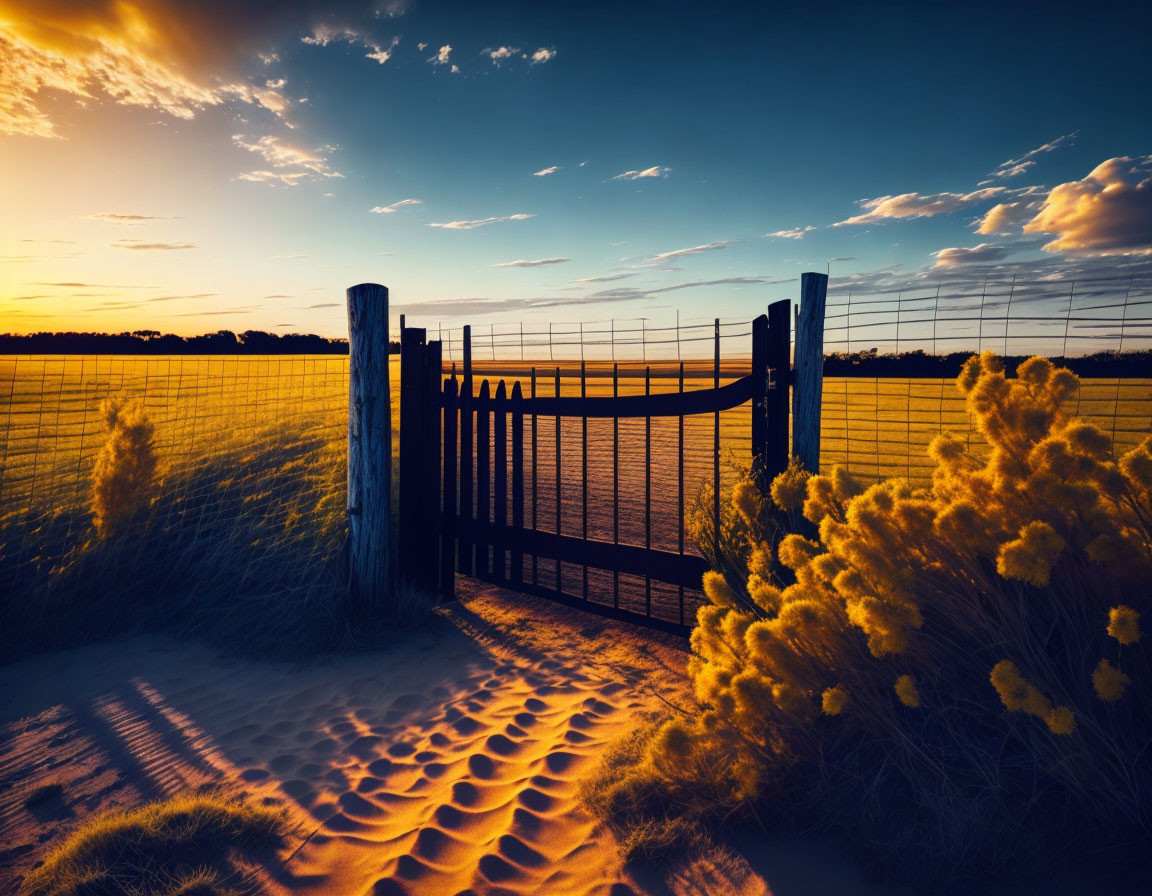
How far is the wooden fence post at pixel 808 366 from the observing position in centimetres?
364

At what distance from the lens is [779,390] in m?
3.75

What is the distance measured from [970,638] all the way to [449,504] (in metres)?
4.07

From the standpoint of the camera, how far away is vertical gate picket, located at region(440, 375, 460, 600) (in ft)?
17.9

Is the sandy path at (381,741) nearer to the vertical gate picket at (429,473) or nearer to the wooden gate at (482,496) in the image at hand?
the wooden gate at (482,496)

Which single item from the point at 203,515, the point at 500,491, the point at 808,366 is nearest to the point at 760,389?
the point at 808,366

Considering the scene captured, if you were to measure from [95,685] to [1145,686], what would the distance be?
540 centimetres

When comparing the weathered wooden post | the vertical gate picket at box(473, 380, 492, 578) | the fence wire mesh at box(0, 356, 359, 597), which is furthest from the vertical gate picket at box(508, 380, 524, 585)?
the fence wire mesh at box(0, 356, 359, 597)

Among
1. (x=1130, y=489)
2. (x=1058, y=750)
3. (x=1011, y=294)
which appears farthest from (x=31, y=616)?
(x=1011, y=294)

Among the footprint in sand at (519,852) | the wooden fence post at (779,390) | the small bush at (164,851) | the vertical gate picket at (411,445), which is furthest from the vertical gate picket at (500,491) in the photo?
the footprint in sand at (519,852)

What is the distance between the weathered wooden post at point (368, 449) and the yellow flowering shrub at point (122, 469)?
2072 mm

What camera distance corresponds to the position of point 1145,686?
210 cm

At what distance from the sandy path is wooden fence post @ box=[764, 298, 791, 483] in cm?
141

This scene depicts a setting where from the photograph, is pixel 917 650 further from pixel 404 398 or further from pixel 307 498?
pixel 307 498

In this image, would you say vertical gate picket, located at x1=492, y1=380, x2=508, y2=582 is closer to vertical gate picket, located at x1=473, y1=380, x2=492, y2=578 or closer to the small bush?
vertical gate picket, located at x1=473, y1=380, x2=492, y2=578
